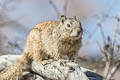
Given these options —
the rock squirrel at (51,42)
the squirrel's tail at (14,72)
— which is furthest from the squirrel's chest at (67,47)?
the squirrel's tail at (14,72)

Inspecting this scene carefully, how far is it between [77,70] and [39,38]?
2.85ft

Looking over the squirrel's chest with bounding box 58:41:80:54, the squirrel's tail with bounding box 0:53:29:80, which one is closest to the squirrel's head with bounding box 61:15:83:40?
the squirrel's chest with bounding box 58:41:80:54

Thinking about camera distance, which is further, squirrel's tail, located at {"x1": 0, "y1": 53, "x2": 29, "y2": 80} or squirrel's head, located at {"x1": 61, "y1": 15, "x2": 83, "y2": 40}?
squirrel's tail, located at {"x1": 0, "y1": 53, "x2": 29, "y2": 80}

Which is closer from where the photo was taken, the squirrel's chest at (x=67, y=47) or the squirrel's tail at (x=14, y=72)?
the squirrel's chest at (x=67, y=47)

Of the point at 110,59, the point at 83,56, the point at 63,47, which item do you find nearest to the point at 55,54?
the point at 63,47

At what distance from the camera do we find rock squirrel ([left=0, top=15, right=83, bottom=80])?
824 centimetres

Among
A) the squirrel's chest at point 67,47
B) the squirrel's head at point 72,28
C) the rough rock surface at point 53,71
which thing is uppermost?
the squirrel's head at point 72,28

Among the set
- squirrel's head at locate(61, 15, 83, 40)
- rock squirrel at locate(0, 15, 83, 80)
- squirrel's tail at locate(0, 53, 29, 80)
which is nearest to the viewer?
squirrel's head at locate(61, 15, 83, 40)

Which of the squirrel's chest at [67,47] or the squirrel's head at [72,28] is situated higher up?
the squirrel's head at [72,28]

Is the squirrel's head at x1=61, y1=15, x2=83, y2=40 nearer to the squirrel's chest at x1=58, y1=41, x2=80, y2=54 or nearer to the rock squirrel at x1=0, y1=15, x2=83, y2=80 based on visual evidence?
the rock squirrel at x1=0, y1=15, x2=83, y2=80

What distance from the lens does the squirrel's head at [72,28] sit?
8109mm

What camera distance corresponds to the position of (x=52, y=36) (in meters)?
8.59

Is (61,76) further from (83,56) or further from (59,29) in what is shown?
(83,56)

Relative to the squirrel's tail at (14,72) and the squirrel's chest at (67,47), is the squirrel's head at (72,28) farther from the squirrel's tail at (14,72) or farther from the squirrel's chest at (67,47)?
the squirrel's tail at (14,72)
